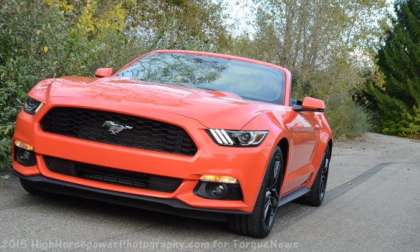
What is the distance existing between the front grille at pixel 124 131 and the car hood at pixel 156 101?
0.07 m

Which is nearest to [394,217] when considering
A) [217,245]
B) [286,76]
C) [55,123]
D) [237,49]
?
[286,76]

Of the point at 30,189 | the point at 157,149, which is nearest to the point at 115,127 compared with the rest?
the point at 157,149

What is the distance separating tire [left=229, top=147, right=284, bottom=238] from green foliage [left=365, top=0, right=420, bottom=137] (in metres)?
36.9

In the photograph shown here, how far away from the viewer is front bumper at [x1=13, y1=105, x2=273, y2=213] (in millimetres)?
5078

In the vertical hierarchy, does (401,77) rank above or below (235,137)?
below

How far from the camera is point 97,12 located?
1493cm

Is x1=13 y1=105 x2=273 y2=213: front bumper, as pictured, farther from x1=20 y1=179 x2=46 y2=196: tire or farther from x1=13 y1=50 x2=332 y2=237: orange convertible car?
x1=20 y1=179 x2=46 y2=196: tire

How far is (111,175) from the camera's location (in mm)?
5250

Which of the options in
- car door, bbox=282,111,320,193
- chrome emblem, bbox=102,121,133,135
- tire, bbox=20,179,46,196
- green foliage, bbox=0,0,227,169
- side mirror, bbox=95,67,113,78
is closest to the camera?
chrome emblem, bbox=102,121,133,135

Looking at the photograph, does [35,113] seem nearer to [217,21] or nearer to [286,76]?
[286,76]

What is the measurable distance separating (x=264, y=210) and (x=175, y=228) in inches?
27.1

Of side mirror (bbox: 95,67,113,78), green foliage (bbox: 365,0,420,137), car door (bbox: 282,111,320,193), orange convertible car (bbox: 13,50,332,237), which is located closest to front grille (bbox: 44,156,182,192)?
orange convertible car (bbox: 13,50,332,237)

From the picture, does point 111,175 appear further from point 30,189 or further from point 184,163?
point 30,189

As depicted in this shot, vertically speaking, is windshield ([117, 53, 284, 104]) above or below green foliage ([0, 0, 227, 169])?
above
